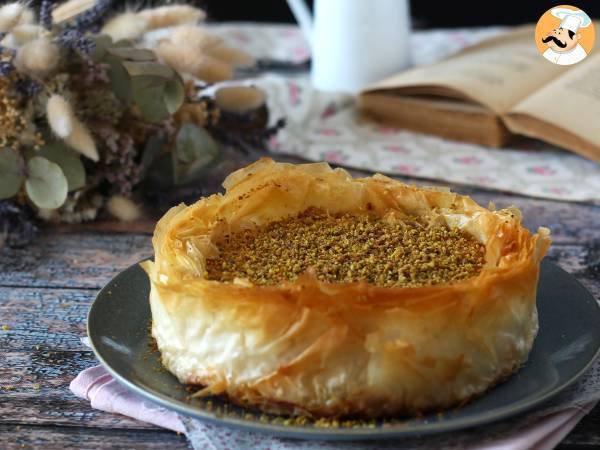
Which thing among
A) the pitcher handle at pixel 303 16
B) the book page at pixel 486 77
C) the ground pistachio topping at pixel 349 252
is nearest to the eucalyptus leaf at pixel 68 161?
the ground pistachio topping at pixel 349 252

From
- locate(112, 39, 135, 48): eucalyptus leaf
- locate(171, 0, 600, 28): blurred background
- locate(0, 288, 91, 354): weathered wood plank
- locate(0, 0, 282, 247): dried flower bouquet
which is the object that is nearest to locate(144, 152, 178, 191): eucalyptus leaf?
locate(0, 0, 282, 247): dried flower bouquet

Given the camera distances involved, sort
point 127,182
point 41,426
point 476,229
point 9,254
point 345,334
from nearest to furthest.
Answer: point 345,334
point 41,426
point 476,229
point 9,254
point 127,182

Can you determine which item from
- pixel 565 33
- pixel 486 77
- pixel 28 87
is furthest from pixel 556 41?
pixel 28 87

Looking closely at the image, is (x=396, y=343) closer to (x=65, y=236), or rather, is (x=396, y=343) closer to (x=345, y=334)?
(x=345, y=334)

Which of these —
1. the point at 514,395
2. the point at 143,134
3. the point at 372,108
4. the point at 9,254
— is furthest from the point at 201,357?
the point at 372,108

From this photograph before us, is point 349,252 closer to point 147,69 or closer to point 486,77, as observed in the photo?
point 147,69

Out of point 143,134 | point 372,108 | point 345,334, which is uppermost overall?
point 345,334

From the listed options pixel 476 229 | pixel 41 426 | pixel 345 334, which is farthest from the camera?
pixel 476 229
